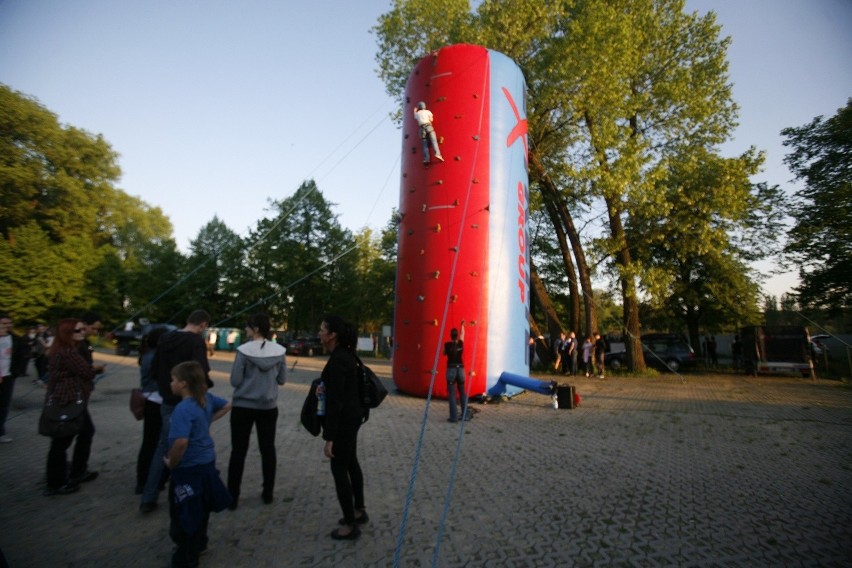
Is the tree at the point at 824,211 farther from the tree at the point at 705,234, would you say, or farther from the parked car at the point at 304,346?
the parked car at the point at 304,346

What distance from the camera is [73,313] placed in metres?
31.7

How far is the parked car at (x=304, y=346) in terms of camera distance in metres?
29.7

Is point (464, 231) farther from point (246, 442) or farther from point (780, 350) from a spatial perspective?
point (780, 350)

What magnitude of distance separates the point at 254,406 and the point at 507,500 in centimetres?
268

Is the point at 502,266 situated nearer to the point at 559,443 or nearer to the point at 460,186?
the point at 460,186

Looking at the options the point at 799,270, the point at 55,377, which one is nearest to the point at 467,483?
the point at 55,377

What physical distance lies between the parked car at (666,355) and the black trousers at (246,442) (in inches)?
737

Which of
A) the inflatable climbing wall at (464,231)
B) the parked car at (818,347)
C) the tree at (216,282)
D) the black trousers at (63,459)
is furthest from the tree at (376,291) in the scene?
the black trousers at (63,459)

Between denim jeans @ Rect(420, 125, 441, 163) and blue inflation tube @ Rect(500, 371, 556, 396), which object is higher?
denim jeans @ Rect(420, 125, 441, 163)

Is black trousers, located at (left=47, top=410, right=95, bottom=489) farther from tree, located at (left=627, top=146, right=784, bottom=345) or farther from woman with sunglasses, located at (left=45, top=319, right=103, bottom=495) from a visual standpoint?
tree, located at (left=627, top=146, right=784, bottom=345)

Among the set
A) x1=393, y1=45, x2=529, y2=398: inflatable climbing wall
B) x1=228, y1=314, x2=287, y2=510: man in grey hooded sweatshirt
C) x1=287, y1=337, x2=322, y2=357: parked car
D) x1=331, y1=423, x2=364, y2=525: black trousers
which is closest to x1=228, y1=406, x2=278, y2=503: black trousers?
x1=228, y1=314, x2=287, y2=510: man in grey hooded sweatshirt

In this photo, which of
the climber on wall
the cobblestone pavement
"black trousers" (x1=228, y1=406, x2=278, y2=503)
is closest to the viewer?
the cobblestone pavement

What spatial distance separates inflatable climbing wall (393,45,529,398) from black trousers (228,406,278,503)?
18.0ft

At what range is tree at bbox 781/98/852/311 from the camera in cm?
1798
